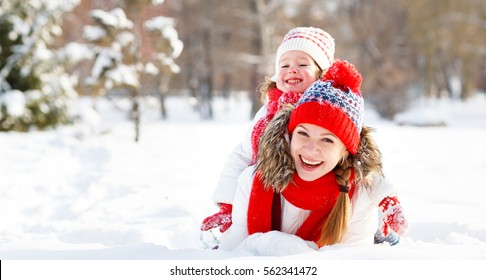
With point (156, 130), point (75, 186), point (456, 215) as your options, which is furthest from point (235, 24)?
point (456, 215)

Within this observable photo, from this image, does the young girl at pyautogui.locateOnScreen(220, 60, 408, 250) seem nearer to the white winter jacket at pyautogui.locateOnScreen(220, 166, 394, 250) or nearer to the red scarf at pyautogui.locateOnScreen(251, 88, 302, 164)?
the white winter jacket at pyautogui.locateOnScreen(220, 166, 394, 250)

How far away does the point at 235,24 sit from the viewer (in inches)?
772

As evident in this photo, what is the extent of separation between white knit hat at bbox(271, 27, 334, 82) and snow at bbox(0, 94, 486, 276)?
3.98 ft

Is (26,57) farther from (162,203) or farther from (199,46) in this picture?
(199,46)

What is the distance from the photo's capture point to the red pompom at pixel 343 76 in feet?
7.97

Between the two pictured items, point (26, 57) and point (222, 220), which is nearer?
point (222, 220)

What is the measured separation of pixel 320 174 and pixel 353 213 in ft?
0.88

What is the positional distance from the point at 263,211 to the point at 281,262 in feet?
1.13

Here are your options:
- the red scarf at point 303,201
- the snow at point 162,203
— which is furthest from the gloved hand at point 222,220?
the red scarf at point 303,201

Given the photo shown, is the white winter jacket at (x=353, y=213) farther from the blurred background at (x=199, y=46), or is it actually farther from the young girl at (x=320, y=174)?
the blurred background at (x=199, y=46)

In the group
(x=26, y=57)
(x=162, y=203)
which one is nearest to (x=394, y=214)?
(x=162, y=203)

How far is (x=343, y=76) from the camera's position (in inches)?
95.6

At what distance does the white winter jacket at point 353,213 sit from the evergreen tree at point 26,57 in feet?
31.4

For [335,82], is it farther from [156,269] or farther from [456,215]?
[456,215]
